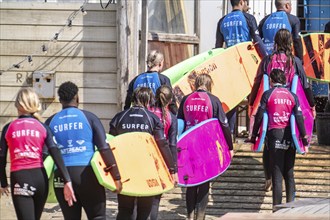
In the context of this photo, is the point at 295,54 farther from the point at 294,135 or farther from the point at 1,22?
the point at 1,22

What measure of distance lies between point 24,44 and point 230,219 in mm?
6784

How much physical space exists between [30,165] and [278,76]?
358cm

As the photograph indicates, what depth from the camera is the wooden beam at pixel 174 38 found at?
14898 millimetres

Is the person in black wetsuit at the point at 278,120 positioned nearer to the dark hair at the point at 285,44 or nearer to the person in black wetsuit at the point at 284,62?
the person in black wetsuit at the point at 284,62

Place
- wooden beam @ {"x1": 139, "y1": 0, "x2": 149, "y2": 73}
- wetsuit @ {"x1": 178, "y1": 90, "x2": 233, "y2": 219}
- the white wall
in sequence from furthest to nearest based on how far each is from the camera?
the white wall → wooden beam @ {"x1": 139, "y1": 0, "x2": 149, "y2": 73} → wetsuit @ {"x1": 178, "y1": 90, "x2": 233, "y2": 219}

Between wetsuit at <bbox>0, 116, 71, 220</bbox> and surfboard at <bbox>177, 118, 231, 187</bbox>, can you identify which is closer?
wetsuit at <bbox>0, 116, 71, 220</bbox>

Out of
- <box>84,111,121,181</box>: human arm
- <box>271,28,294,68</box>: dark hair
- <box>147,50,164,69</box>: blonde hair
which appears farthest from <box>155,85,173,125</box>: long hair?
<box>84,111,121,181</box>: human arm

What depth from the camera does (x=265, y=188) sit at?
12.8m

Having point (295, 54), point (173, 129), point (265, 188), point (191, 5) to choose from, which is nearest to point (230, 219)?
point (173, 129)

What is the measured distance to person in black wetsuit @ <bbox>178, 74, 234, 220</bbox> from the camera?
37.8 feet

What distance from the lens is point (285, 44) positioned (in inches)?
482

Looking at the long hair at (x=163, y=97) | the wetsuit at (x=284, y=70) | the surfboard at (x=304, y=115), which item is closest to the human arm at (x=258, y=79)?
the wetsuit at (x=284, y=70)

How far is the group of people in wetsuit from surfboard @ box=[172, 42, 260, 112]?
0.20 m

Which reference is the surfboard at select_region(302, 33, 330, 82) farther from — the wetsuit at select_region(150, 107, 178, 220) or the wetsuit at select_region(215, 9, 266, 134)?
the wetsuit at select_region(150, 107, 178, 220)
